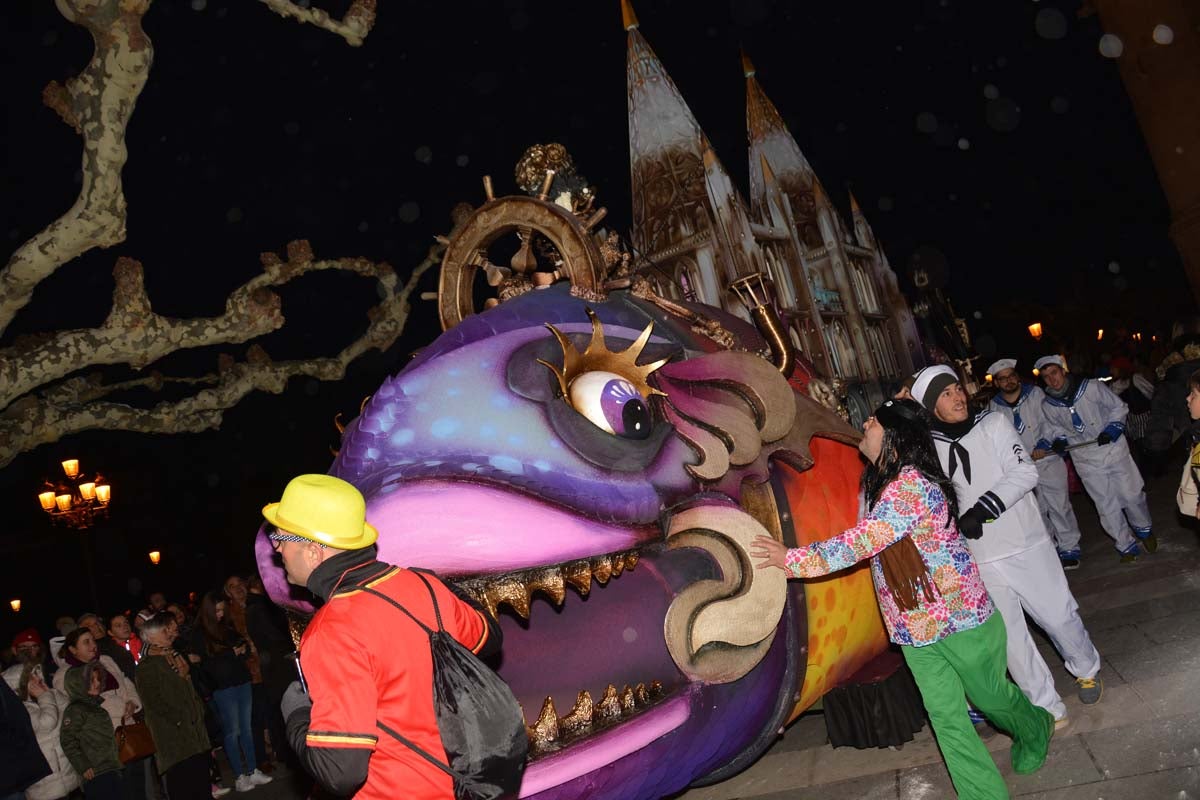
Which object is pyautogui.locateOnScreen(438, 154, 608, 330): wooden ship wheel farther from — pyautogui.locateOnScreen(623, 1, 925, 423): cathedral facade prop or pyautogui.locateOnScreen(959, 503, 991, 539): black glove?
pyautogui.locateOnScreen(623, 1, 925, 423): cathedral facade prop

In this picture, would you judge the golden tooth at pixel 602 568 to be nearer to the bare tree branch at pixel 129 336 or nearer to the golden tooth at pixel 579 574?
the golden tooth at pixel 579 574

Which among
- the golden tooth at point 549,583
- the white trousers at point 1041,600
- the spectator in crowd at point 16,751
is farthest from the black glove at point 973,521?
the spectator in crowd at point 16,751

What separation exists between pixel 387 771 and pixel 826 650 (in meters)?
1.95

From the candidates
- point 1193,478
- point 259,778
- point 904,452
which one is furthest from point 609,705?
point 259,778

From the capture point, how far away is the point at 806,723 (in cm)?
501

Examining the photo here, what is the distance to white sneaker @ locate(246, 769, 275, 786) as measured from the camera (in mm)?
8000

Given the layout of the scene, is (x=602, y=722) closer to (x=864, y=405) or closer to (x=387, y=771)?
(x=387, y=771)

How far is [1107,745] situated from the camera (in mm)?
3570

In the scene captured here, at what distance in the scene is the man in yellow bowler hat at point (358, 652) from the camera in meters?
1.93

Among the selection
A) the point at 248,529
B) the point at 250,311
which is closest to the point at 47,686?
the point at 250,311

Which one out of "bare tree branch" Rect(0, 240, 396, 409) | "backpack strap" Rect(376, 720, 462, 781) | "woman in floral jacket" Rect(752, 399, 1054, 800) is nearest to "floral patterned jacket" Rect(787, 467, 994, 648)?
"woman in floral jacket" Rect(752, 399, 1054, 800)

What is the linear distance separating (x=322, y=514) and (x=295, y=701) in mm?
457

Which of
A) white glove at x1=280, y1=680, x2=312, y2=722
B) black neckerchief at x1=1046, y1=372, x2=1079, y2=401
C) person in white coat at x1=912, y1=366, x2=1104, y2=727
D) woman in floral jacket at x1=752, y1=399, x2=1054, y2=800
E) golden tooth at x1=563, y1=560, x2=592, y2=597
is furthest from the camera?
black neckerchief at x1=1046, y1=372, x2=1079, y2=401

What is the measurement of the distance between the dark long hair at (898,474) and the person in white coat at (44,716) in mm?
5442
